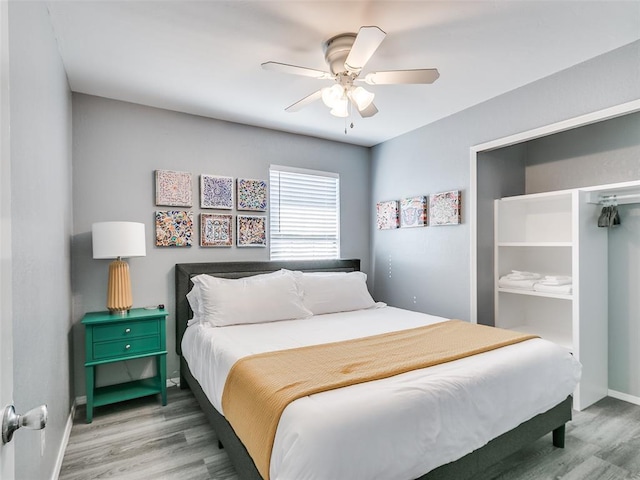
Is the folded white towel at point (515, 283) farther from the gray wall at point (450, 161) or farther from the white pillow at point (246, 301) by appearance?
the white pillow at point (246, 301)

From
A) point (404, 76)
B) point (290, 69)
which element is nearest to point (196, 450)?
point (290, 69)

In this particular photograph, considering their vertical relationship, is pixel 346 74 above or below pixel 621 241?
above

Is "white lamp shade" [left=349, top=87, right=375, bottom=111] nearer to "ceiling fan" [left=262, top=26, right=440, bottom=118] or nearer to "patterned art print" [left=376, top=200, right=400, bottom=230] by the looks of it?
"ceiling fan" [left=262, top=26, right=440, bottom=118]

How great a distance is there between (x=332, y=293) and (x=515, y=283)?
1733 millimetres

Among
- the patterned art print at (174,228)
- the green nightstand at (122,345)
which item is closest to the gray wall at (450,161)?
the patterned art print at (174,228)

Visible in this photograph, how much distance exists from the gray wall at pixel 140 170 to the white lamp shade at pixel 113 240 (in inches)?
14.2

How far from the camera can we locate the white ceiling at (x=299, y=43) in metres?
1.91

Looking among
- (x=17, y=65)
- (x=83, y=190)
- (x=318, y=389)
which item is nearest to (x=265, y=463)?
(x=318, y=389)

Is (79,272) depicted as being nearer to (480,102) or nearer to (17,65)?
(17,65)

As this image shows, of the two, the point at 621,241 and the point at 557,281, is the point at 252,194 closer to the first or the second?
the point at 557,281

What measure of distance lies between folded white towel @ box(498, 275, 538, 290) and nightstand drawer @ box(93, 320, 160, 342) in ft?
10.4

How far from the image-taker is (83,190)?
9.53 feet

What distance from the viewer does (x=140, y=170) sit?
3137 millimetres

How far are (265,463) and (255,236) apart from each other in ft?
8.24
